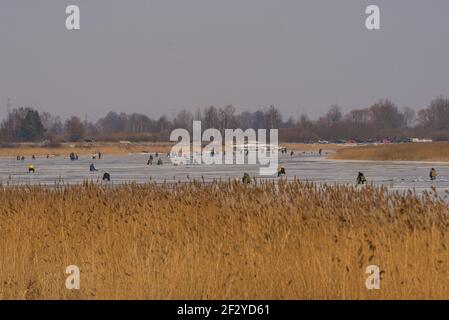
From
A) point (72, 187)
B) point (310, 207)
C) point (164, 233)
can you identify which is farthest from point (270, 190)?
point (72, 187)

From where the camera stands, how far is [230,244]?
10.8m

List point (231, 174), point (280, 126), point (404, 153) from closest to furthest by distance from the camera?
point (231, 174) < point (404, 153) < point (280, 126)

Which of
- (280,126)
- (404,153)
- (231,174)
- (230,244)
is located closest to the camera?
(230,244)

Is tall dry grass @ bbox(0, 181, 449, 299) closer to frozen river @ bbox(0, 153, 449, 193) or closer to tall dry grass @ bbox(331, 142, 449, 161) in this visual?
frozen river @ bbox(0, 153, 449, 193)

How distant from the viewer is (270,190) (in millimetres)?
13383

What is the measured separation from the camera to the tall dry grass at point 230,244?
938cm

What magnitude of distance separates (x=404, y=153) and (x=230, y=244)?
53699mm

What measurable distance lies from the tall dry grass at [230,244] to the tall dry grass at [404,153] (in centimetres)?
4708

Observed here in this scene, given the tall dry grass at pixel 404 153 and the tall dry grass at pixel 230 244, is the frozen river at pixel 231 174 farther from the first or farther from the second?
the tall dry grass at pixel 404 153

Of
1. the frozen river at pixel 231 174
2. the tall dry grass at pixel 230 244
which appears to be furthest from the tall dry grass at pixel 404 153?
the tall dry grass at pixel 230 244

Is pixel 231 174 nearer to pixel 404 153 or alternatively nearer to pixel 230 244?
pixel 230 244

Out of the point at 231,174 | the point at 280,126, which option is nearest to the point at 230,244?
the point at 231,174

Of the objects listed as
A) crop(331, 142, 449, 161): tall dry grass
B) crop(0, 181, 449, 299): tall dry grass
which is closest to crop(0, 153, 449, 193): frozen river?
crop(0, 181, 449, 299): tall dry grass
